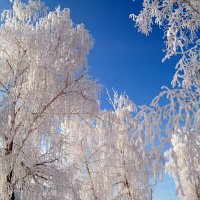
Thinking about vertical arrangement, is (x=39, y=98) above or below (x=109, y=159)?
above

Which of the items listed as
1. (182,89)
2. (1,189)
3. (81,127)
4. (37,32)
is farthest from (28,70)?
(182,89)

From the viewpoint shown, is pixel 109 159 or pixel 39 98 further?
pixel 109 159

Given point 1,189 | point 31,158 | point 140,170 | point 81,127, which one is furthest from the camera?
point 81,127

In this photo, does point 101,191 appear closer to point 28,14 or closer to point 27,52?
point 27,52

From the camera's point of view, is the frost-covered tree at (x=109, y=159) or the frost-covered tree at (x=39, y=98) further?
the frost-covered tree at (x=109, y=159)

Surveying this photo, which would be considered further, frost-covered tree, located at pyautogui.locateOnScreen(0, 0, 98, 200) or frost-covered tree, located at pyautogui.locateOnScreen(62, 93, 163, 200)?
frost-covered tree, located at pyautogui.locateOnScreen(62, 93, 163, 200)

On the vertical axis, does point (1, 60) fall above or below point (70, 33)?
below

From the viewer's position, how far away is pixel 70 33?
820 centimetres

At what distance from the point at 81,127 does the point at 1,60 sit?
12.7 feet

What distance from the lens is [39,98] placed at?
6844mm

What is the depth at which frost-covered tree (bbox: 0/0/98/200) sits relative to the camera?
6520mm

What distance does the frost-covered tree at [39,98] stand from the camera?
6.52m

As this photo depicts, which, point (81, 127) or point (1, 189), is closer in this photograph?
Answer: point (1, 189)

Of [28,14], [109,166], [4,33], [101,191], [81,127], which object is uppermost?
[28,14]
